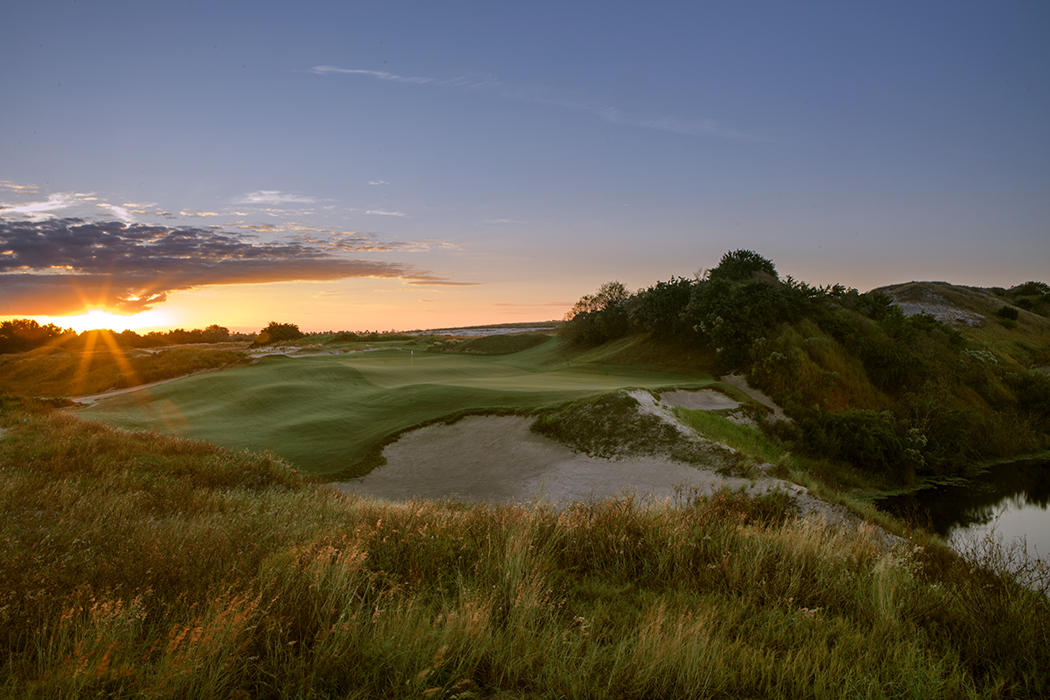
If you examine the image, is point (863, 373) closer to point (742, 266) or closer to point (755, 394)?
point (755, 394)

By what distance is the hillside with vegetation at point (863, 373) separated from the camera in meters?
22.7

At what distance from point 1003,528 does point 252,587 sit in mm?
21755

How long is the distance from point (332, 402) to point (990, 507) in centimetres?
2757

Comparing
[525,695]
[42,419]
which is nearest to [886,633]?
[525,695]

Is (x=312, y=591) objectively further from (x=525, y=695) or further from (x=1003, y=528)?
(x=1003, y=528)

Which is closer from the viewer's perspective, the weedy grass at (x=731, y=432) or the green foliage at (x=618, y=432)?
the green foliage at (x=618, y=432)

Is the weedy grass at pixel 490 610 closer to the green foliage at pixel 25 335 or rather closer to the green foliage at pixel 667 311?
the green foliage at pixel 667 311

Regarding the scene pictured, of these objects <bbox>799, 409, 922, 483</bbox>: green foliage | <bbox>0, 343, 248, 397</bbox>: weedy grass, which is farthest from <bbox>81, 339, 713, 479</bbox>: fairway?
<bbox>0, 343, 248, 397</bbox>: weedy grass

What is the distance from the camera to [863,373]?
30297 millimetres

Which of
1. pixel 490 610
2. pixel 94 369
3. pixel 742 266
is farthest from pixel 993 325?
pixel 94 369

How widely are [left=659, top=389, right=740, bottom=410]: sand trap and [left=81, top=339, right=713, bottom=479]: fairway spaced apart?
107 centimetres

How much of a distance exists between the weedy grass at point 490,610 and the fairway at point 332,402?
12648 mm

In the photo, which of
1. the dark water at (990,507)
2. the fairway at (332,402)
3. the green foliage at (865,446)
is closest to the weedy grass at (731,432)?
the green foliage at (865,446)

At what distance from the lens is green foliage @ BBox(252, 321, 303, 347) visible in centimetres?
7306
